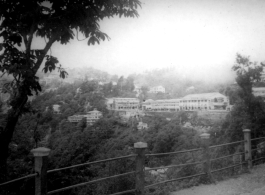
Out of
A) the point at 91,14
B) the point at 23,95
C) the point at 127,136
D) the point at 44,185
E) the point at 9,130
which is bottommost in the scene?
the point at 127,136

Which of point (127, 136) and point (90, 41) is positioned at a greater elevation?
point (90, 41)

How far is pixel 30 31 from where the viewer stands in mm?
4820

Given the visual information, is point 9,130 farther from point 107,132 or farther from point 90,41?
point 107,132

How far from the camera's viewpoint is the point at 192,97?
1838 centimetres

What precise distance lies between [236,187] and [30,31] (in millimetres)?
5609

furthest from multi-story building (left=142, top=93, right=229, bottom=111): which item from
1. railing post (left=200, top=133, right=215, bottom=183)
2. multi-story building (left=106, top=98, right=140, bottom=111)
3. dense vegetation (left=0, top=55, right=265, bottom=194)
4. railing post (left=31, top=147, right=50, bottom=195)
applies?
railing post (left=31, top=147, right=50, bottom=195)

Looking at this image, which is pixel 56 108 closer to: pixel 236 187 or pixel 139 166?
pixel 139 166

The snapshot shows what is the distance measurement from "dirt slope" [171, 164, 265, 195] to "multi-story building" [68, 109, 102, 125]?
44.3ft

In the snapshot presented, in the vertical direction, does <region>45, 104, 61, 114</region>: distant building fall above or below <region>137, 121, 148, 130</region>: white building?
above

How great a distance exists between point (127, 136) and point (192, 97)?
6.42 meters

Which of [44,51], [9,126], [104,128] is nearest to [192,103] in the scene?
[104,128]

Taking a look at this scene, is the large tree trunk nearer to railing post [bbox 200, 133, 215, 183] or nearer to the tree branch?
the tree branch

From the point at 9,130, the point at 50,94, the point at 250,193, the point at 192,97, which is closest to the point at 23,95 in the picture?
the point at 9,130

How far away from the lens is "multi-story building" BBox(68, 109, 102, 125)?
1692cm
